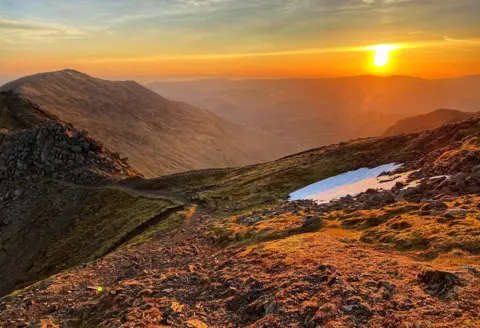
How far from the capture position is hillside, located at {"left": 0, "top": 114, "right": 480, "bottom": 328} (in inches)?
619

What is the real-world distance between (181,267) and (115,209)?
37.1 m

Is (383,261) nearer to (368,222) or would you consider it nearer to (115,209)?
(368,222)

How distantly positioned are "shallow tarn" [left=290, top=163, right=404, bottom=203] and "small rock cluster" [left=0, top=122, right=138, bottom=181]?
41.4 metres

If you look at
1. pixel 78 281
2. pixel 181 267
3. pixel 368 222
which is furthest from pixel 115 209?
pixel 368 222

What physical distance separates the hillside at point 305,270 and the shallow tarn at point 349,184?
3.09 meters

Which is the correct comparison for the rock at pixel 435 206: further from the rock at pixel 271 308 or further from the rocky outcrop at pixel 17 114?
the rocky outcrop at pixel 17 114

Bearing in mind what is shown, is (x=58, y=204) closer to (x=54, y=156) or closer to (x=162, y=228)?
(x=54, y=156)

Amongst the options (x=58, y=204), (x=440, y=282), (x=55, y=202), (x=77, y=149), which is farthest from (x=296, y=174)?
(x=440, y=282)

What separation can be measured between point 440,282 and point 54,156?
7290 cm

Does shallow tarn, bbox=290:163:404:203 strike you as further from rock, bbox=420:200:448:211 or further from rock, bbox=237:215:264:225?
rock, bbox=420:200:448:211

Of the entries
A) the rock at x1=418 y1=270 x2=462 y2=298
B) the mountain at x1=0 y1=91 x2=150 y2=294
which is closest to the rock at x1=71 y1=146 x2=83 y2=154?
the mountain at x1=0 y1=91 x2=150 y2=294

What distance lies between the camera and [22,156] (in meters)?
71.9

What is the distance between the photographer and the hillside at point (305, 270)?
15727mm

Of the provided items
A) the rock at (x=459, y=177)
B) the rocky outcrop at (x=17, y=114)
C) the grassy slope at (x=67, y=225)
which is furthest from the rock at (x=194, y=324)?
the rocky outcrop at (x=17, y=114)
